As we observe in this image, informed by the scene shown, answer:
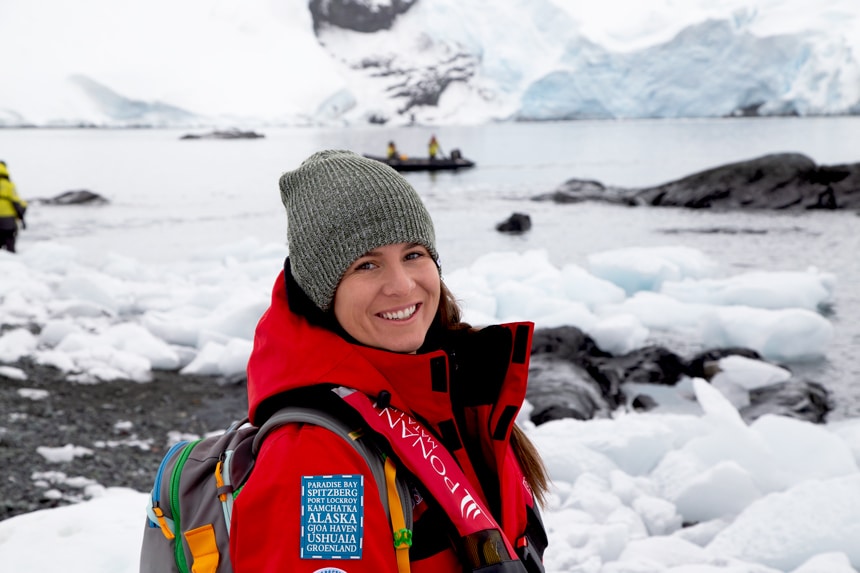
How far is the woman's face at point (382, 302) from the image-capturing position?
1382 millimetres

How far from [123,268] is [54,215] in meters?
9.57

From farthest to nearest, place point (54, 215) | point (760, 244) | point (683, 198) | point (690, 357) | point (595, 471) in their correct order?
point (683, 198), point (54, 215), point (760, 244), point (690, 357), point (595, 471)

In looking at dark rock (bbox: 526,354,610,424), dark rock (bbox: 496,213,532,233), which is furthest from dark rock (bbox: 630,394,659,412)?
dark rock (bbox: 496,213,532,233)

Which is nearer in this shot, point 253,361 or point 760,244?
A: point 253,361

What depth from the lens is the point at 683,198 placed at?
62.8 feet

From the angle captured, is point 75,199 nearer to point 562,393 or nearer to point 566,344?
point 566,344

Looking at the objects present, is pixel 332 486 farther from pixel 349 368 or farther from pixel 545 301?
pixel 545 301

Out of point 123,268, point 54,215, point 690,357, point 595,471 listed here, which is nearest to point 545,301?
point 690,357

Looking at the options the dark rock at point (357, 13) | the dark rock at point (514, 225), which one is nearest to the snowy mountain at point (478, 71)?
the dark rock at point (357, 13)

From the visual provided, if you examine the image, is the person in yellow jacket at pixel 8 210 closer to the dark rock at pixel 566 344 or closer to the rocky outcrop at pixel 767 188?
the dark rock at pixel 566 344

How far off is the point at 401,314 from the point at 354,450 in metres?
0.31

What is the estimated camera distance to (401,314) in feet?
4.61

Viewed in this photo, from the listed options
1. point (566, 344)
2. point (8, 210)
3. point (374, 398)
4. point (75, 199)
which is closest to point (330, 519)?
point (374, 398)

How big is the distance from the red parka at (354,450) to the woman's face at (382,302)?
0.17 feet
